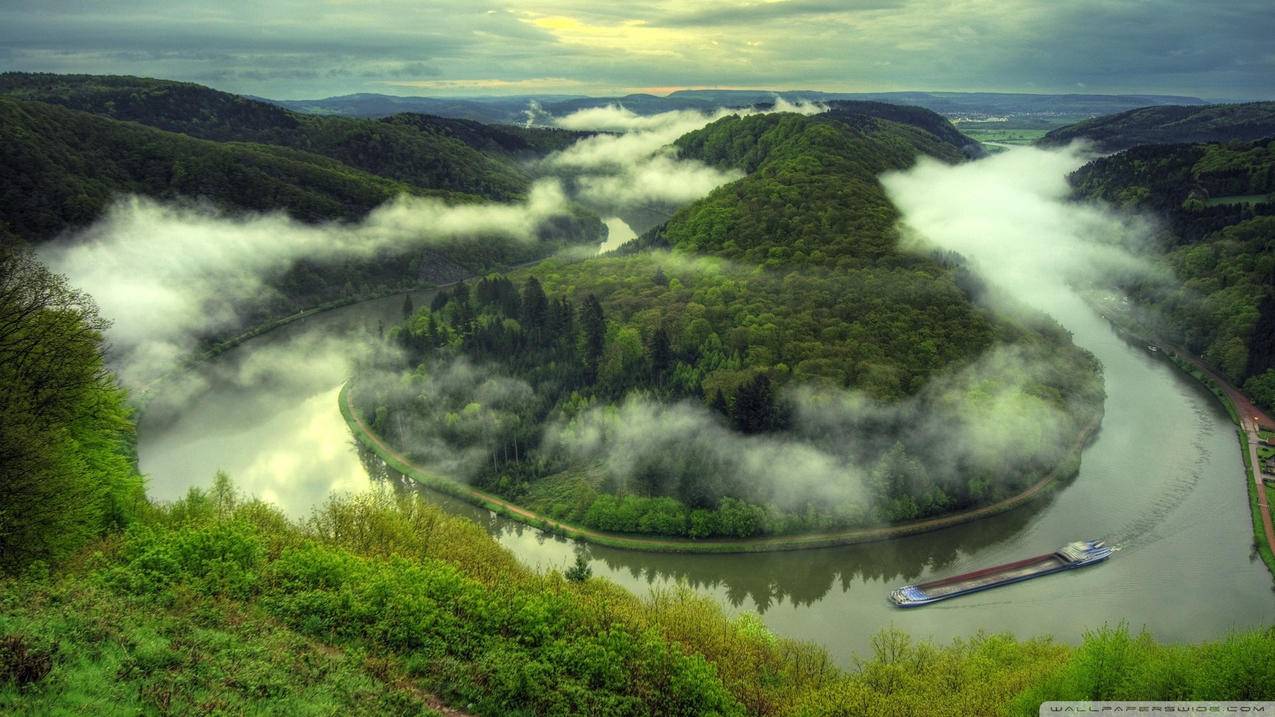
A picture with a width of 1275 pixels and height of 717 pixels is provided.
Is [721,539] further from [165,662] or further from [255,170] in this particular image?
[255,170]

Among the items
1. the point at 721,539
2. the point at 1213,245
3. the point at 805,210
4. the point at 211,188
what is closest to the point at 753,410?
the point at 721,539

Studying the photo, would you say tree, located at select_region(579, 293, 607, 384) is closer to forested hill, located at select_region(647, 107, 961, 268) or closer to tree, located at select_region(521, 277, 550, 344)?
tree, located at select_region(521, 277, 550, 344)

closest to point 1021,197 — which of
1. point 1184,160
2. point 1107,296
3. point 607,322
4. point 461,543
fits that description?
point 1184,160

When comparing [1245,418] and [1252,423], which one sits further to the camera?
[1245,418]

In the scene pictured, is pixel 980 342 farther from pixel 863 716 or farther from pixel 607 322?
pixel 863 716

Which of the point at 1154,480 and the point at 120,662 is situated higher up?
the point at 120,662

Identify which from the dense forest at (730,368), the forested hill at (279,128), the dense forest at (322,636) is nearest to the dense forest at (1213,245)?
the dense forest at (730,368)

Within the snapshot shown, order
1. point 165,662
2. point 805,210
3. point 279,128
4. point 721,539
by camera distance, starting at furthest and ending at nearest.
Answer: point 279,128 < point 805,210 < point 721,539 < point 165,662

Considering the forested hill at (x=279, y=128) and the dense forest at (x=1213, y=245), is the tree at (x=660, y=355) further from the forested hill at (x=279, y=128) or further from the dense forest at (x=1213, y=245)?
the forested hill at (x=279, y=128)
